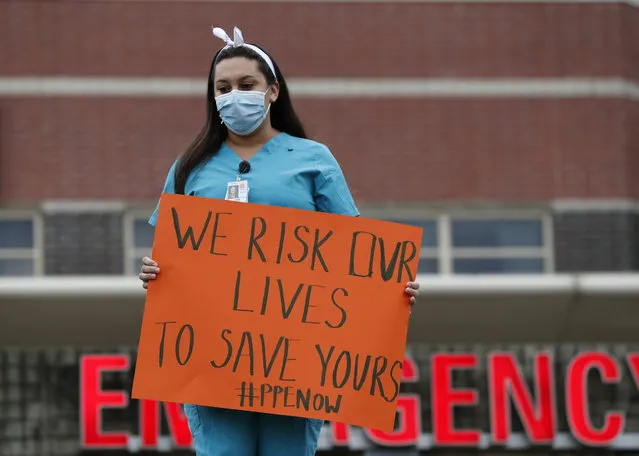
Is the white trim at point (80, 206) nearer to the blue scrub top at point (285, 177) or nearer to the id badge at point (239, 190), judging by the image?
the blue scrub top at point (285, 177)

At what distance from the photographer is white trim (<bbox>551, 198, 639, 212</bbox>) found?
12.7m

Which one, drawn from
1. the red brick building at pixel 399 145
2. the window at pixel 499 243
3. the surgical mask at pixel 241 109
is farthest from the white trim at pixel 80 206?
the surgical mask at pixel 241 109

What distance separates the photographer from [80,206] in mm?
12414

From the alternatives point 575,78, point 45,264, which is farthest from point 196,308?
point 575,78

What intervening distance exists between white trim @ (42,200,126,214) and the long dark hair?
25.1 feet

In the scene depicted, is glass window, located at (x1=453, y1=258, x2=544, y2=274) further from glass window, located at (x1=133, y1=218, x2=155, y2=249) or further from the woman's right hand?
the woman's right hand

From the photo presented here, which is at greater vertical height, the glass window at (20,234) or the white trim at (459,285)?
the glass window at (20,234)

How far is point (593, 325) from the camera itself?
12.5 metres

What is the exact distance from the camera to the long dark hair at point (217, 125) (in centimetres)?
477

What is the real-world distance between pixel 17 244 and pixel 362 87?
Answer: 11.4 ft

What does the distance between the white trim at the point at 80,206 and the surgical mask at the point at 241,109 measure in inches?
309

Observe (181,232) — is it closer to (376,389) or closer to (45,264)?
(376,389)

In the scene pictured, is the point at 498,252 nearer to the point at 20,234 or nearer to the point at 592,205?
the point at 592,205

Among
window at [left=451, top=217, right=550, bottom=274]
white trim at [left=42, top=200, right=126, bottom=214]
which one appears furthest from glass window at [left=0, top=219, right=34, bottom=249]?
window at [left=451, top=217, right=550, bottom=274]
